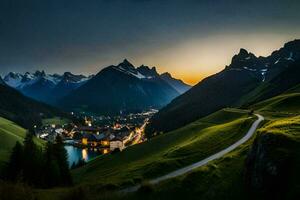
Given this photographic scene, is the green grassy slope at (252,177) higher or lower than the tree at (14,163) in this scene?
lower

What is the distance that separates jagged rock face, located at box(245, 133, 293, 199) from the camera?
116 ft

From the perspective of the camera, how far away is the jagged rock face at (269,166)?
35.3m

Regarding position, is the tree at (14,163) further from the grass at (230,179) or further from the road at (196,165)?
the grass at (230,179)

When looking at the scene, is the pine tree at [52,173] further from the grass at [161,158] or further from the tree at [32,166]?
A: the grass at [161,158]

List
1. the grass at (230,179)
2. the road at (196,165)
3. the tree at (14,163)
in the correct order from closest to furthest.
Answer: the grass at (230,179), the road at (196,165), the tree at (14,163)

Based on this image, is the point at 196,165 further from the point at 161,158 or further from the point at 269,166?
the point at 269,166

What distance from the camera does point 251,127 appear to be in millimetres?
75375

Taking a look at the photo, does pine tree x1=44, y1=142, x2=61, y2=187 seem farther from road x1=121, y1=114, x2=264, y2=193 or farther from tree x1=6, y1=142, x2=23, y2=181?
road x1=121, y1=114, x2=264, y2=193

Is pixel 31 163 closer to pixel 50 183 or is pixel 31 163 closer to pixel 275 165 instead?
pixel 50 183

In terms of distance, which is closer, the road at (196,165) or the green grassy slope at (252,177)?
the green grassy slope at (252,177)

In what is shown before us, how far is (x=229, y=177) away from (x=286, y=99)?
8359 centimetres

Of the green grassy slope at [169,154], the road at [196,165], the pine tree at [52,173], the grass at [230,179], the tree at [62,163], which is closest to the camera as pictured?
the grass at [230,179]

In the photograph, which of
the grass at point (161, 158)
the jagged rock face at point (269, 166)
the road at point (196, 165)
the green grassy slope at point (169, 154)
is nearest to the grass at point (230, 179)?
the jagged rock face at point (269, 166)

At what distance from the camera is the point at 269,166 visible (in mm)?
36656
